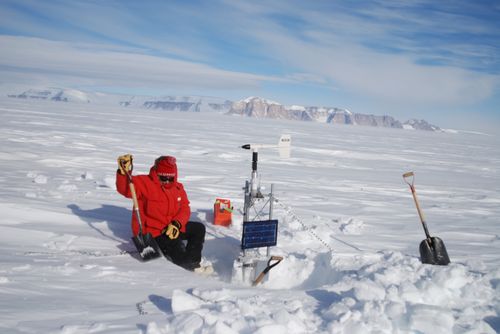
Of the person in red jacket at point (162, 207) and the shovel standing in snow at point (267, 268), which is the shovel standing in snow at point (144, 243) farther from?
the shovel standing in snow at point (267, 268)

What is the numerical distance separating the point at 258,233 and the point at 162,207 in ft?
3.22

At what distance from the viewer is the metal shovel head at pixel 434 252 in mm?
3932

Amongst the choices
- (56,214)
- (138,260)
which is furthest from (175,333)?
(56,214)

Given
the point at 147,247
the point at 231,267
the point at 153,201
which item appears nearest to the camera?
the point at 147,247

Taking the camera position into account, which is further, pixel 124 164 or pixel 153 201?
pixel 153 201

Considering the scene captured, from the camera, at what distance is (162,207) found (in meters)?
3.92

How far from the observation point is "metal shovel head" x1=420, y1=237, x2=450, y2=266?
3.93 m

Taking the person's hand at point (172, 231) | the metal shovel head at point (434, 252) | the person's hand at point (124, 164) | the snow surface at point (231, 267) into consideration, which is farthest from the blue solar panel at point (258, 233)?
the metal shovel head at point (434, 252)

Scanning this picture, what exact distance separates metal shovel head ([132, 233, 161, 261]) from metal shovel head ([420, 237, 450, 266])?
2.59 meters

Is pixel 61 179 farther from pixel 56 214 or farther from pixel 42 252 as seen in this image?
pixel 42 252

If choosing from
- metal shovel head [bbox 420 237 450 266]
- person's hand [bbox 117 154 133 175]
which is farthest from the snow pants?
metal shovel head [bbox 420 237 450 266]

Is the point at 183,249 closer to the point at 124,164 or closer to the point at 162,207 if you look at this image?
the point at 162,207

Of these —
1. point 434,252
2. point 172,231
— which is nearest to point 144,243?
point 172,231

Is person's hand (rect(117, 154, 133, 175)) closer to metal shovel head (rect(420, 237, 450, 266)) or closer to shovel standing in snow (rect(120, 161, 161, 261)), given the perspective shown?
shovel standing in snow (rect(120, 161, 161, 261))
